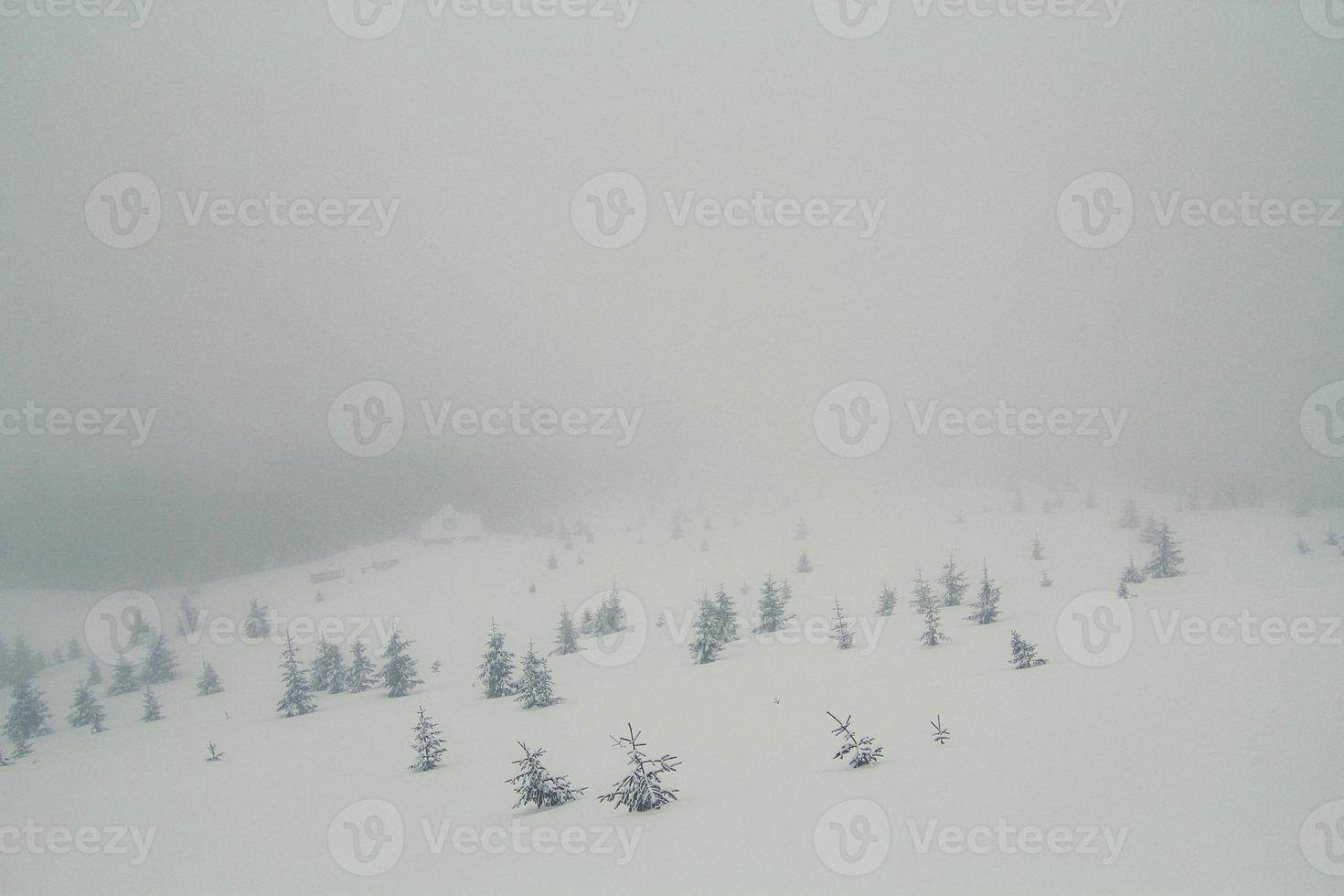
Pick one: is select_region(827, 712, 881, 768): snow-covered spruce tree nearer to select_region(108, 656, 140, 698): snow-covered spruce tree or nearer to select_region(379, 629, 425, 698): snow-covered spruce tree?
select_region(379, 629, 425, 698): snow-covered spruce tree

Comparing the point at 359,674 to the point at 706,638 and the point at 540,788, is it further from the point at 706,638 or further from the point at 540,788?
the point at 540,788

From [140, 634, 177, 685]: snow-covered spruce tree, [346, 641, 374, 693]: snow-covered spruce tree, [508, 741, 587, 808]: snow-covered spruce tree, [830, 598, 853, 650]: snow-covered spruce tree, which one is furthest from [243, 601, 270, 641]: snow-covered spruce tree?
A: [830, 598, 853, 650]: snow-covered spruce tree

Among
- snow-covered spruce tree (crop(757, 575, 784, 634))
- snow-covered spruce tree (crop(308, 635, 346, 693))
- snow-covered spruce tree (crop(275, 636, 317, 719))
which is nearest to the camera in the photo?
snow-covered spruce tree (crop(275, 636, 317, 719))

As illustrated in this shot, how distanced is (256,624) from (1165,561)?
61.2m

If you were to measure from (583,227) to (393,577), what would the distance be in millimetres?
38515

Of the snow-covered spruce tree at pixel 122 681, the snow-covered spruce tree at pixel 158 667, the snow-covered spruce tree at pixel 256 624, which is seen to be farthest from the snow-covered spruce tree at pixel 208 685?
the snow-covered spruce tree at pixel 256 624

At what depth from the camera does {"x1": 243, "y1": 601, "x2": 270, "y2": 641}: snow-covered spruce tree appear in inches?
1689

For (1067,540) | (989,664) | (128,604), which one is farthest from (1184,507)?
(128,604)

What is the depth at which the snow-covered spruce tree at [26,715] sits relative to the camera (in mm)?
27531

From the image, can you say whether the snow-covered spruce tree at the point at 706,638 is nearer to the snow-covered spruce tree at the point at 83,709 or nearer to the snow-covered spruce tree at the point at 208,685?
the snow-covered spruce tree at the point at 208,685

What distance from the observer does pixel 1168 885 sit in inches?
240

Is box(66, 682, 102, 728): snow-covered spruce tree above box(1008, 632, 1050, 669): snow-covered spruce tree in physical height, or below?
below

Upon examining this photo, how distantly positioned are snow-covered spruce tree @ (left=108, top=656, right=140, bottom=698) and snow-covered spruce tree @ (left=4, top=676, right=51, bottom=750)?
7055 millimetres

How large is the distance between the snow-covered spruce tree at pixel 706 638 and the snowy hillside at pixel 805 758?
1275 millimetres
